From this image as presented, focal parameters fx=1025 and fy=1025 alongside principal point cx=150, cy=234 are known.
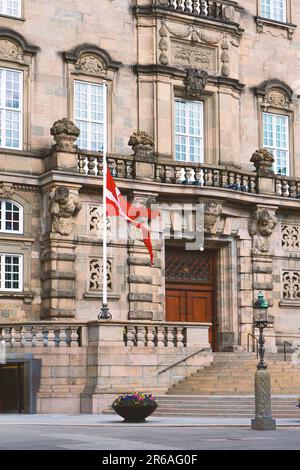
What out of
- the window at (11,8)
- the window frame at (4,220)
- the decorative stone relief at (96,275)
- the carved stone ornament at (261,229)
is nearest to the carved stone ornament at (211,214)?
the carved stone ornament at (261,229)

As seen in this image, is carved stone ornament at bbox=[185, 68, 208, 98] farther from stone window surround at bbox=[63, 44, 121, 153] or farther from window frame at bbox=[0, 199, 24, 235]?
window frame at bbox=[0, 199, 24, 235]

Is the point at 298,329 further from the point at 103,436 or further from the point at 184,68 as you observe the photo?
the point at 103,436

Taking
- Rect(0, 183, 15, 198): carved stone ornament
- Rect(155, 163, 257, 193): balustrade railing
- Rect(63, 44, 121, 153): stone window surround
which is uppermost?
Rect(63, 44, 121, 153): stone window surround

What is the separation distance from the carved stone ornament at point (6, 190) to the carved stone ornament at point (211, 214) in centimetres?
725

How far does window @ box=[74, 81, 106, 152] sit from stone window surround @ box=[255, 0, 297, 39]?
8290 millimetres

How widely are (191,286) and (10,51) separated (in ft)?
35.9

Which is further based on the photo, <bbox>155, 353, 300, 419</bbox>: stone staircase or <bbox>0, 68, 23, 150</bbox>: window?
<bbox>0, 68, 23, 150</bbox>: window

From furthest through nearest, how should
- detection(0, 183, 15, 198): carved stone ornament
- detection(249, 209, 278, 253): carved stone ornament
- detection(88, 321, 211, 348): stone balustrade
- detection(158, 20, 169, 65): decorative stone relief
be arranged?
detection(249, 209, 278, 253): carved stone ornament → detection(158, 20, 169, 65): decorative stone relief → detection(0, 183, 15, 198): carved stone ornament → detection(88, 321, 211, 348): stone balustrade

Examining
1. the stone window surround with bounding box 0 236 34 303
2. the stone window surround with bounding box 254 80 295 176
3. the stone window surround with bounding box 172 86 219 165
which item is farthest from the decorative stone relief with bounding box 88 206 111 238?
the stone window surround with bounding box 254 80 295 176

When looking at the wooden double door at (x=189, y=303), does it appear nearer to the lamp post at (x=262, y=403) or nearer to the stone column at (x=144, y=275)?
the stone column at (x=144, y=275)

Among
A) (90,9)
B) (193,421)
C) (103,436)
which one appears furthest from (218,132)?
(103,436)

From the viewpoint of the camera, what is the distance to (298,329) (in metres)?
40.2

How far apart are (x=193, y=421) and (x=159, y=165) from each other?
530 inches

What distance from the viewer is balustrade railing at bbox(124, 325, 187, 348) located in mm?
31703
